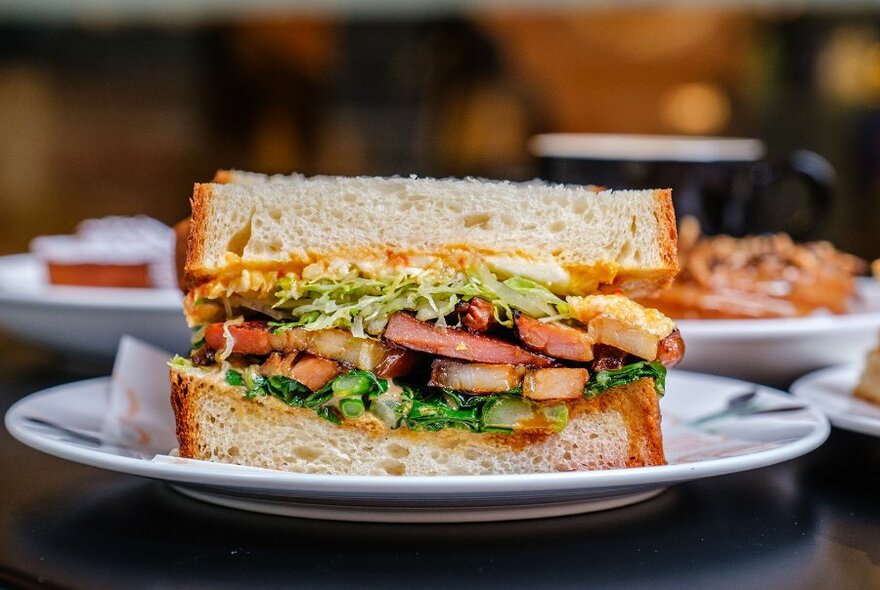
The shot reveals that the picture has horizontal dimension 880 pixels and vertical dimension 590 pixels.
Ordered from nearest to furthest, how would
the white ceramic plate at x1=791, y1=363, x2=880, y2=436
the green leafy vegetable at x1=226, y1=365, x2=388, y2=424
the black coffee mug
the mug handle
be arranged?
the green leafy vegetable at x1=226, y1=365, x2=388, y2=424, the white ceramic plate at x1=791, y1=363, x2=880, y2=436, the black coffee mug, the mug handle

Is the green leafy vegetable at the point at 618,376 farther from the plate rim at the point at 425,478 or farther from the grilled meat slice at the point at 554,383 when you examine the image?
the plate rim at the point at 425,478

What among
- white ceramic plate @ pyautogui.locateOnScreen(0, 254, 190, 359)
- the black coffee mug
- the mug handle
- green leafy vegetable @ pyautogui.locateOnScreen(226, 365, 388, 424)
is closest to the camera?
green leafy vegetable @ pyautogui.locateOnScreen(226, 365, 388, 424)

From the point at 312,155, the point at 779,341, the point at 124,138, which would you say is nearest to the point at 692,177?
the point at 779,341

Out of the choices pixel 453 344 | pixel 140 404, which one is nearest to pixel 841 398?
pixel 453 344

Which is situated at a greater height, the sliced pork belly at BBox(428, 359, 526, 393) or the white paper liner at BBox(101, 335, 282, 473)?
the sliced pork belly at BBox(428, 359, 526, 393)

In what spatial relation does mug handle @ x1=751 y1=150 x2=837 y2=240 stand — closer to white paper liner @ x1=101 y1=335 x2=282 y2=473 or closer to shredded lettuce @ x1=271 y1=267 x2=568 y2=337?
shredded lettuce @ x1=271 y1=267 x2=568 y2=337

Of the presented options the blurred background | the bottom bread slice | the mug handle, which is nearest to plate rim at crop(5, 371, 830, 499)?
the bottom bread slice

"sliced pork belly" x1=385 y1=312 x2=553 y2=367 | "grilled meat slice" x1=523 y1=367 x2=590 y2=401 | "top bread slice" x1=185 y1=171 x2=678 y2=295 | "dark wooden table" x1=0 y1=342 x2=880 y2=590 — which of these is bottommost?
"dark wooden table" x1=0 y1=342 x2=880 y2=590
